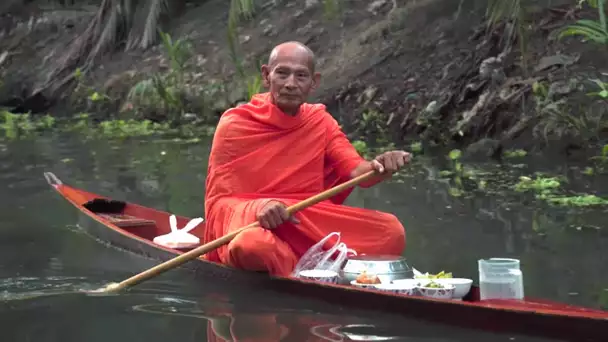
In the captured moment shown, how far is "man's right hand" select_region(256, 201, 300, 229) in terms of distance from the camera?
497cm

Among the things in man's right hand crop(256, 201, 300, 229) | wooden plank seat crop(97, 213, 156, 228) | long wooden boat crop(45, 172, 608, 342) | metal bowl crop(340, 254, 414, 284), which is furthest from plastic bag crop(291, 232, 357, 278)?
wooden plank seat crop(97, 213, 156, 228)

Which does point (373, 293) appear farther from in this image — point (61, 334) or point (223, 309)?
point (61, 334)

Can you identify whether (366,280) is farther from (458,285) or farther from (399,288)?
(458,285)

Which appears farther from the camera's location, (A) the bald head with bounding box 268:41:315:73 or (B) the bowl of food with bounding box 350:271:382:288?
(A) the bald head with bounding box 268:41:315:73

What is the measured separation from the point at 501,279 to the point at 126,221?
3184 millimetres

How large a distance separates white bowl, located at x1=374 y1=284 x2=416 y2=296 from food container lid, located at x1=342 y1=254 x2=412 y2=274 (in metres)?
0.17

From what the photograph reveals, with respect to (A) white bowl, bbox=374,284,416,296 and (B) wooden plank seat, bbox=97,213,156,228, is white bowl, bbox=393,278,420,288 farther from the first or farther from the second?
(B) wooden plank seat, bbox=97,213,156,228

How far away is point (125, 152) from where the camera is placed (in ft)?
41.2

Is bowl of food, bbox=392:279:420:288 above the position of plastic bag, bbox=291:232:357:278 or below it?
below

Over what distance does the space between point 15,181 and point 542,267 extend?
5780 mm

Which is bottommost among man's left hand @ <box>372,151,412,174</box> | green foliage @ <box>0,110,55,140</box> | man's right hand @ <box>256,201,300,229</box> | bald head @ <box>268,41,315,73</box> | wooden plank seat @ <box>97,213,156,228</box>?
wooden plank seat @ <box>97,213,156,228</box>

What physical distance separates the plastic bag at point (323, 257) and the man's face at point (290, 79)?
741mm

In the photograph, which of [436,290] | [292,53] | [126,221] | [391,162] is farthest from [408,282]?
[126,221]

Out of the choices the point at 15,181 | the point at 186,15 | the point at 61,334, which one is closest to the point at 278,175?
the point at 61,334
